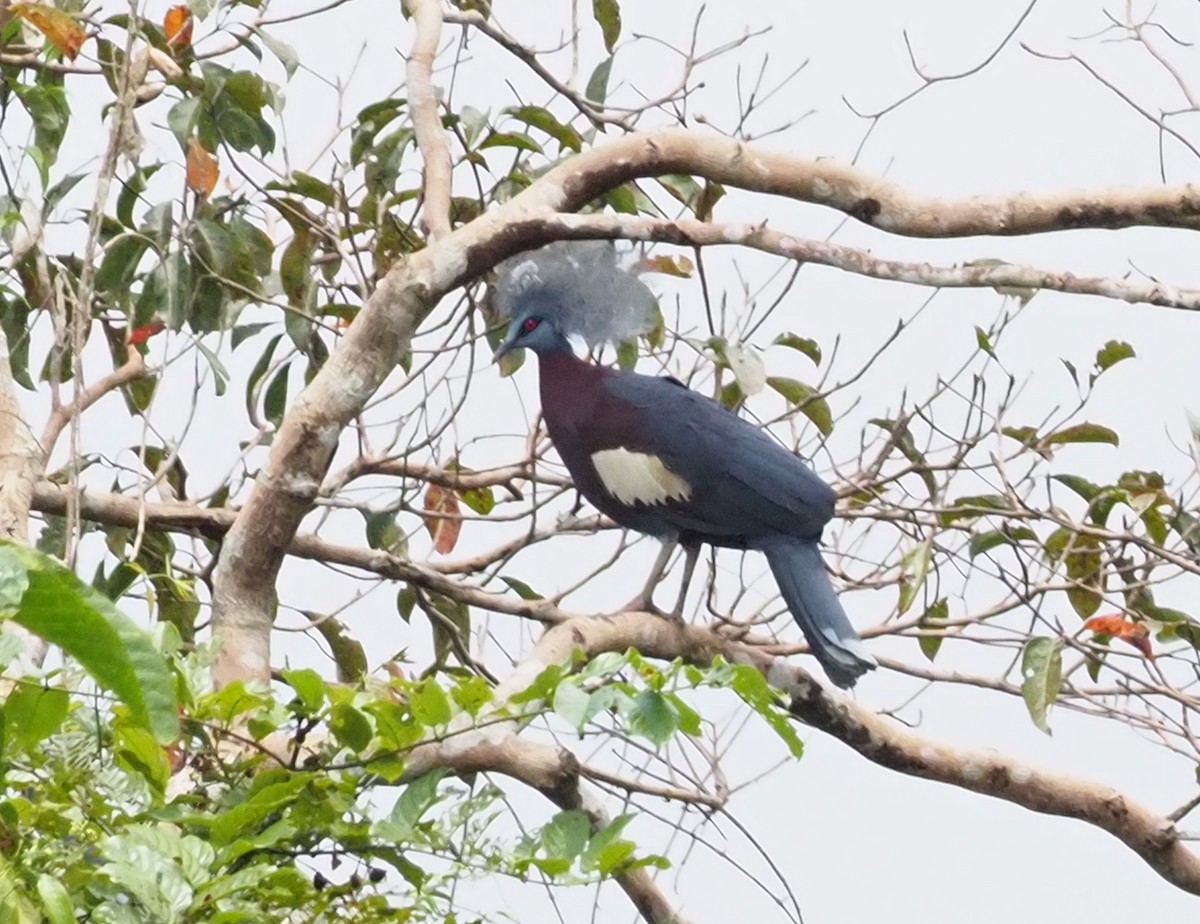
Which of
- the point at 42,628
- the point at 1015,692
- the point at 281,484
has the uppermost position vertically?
the point at 1015,692

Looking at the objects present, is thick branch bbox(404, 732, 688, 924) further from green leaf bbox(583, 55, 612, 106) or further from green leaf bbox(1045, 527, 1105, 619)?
green leaf bbox(583, 55, 612, 106)

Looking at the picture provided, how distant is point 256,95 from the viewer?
2.00m

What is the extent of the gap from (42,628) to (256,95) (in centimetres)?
140

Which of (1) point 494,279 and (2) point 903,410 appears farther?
(1) point 494,279

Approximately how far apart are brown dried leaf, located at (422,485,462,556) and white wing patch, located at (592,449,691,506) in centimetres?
23

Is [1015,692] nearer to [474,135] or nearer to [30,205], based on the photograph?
[474,135]

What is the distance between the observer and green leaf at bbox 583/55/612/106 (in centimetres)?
213

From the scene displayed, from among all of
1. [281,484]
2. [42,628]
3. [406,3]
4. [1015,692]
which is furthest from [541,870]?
[406,3]

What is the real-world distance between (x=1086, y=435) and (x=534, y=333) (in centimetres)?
81

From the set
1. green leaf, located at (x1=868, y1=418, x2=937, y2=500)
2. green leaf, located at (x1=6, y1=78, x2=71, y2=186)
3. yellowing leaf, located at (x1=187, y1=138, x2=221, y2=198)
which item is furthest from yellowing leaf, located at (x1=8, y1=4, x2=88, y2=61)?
green leaf, located at (x1=868, y1=418, x2=937, y2=500)

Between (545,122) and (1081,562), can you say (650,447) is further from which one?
(1081,562)

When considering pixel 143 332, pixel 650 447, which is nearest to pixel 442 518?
pixel 650 447

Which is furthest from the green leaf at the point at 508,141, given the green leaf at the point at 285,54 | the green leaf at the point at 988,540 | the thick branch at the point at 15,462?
the green leaf at the point at 988,540

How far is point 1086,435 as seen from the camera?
207 centimetres
